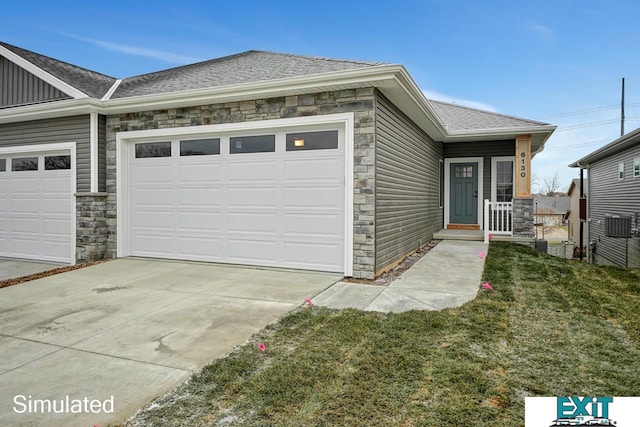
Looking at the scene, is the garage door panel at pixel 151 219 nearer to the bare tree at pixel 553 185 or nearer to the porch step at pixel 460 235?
the porch step at pixel 460 235

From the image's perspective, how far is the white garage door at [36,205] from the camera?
7.85m

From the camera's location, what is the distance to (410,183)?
26.8 feet

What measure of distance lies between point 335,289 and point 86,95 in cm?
592

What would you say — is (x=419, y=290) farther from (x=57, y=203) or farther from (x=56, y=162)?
(x=56, y=162)

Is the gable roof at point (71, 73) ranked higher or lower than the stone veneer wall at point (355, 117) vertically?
higher

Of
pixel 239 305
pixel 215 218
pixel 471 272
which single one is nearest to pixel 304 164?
pixel 215 218

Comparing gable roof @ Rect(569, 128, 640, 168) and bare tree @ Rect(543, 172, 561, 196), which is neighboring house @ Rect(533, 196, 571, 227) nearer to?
gable roof @ Rect(569, 128, 640, 168)

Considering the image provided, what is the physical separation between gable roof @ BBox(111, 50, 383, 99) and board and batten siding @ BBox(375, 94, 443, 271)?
3.87ft

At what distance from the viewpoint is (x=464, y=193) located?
1193 centimetres

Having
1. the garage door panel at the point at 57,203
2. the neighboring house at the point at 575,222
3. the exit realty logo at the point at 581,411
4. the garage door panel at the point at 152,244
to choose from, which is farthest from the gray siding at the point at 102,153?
the neighboring house at the point at 575,222

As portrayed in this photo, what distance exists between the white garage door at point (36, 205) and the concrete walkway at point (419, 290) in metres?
6.07

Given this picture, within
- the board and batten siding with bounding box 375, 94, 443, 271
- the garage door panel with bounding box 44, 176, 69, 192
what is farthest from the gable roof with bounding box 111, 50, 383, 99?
the garage door panel with bounding box 44, 176, 69, 192

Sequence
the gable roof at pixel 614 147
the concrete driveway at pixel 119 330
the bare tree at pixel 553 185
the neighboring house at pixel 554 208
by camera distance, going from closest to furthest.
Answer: the concrete driveway at pixel 119 330 < the gable roof at pixel 614 147 < the neighboring house at pixel 554 208 < the bare tree at pixel 553 185

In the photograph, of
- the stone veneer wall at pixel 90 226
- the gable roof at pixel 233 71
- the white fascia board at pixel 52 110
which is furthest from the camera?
the stone veneer wall at pixel 90 226
